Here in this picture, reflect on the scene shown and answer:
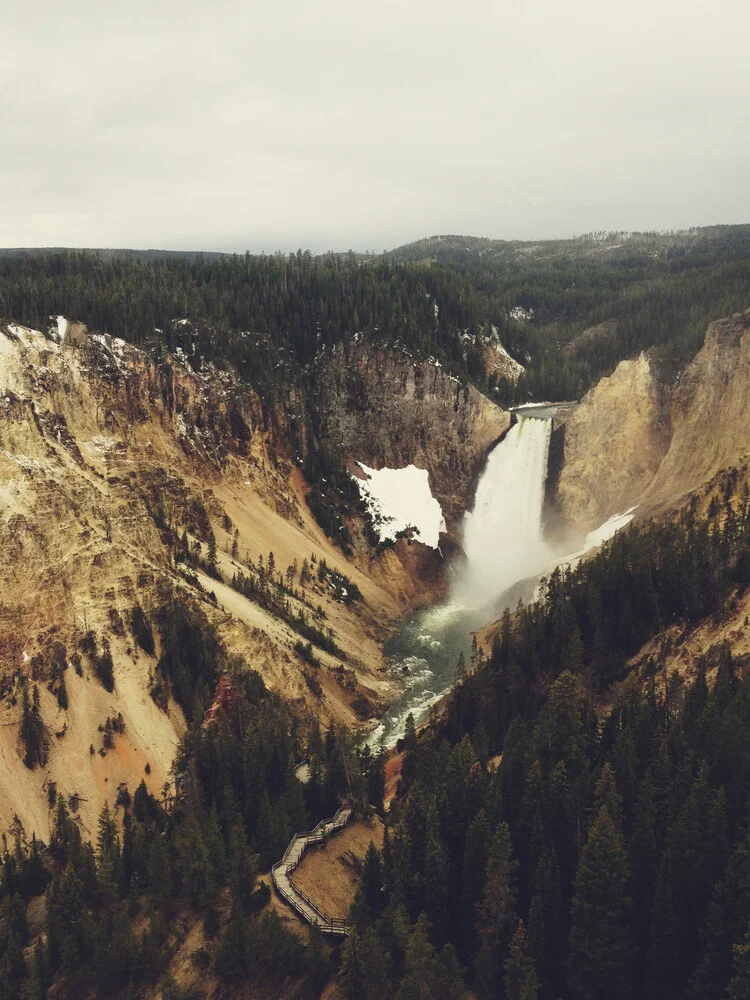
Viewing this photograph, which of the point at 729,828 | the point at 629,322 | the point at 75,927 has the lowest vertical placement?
the point at 75,927

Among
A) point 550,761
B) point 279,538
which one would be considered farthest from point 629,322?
point 550,761

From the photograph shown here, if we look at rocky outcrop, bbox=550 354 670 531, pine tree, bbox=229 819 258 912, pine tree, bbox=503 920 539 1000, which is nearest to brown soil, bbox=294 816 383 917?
pine tree, bbox=229 819 258 912

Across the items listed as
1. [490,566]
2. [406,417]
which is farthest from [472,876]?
[406,417]

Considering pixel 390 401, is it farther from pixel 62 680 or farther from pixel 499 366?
pixel 62 680

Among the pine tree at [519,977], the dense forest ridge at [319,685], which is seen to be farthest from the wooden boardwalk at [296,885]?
the pine tree at [519,977]

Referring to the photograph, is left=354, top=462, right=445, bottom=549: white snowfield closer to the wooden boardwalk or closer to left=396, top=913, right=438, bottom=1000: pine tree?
the wooden boardwalk
